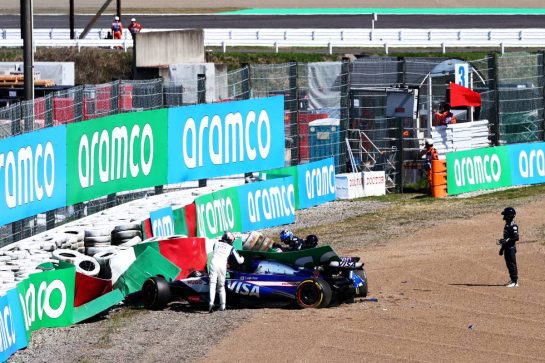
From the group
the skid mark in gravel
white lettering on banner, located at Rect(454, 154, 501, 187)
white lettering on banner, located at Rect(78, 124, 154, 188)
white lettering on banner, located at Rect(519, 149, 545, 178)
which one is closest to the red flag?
white lettering on banner, located at Rect(519, 149, 545, 178)

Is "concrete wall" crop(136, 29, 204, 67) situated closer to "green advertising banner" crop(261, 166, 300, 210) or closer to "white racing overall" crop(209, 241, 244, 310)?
"green advertising banner" crop(261, 166, 300, 210)

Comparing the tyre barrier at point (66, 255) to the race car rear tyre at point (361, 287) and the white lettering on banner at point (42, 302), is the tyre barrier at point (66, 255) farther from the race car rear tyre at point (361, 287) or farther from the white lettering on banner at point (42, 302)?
the race car rear tyre at point (361, 287)

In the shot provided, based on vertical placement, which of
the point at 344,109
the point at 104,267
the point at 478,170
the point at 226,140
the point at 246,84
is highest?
the point at 246,84

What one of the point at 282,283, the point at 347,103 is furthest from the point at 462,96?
the point at 282,283

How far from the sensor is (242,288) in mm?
18109

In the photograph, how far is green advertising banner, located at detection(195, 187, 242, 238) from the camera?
23266mm

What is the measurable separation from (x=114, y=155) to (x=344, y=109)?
8983 millimetres

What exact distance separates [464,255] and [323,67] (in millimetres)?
9428

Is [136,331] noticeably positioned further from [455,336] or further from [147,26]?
[147,26]

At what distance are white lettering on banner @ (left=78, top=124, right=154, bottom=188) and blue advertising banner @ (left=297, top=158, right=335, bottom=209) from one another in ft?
15.6

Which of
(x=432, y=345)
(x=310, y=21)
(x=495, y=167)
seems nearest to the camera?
(x=432, y=345)

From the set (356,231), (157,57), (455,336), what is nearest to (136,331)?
Answer: (455,336)

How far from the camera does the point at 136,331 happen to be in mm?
16906

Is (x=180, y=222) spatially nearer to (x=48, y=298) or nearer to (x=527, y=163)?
(x=48, y=298)
